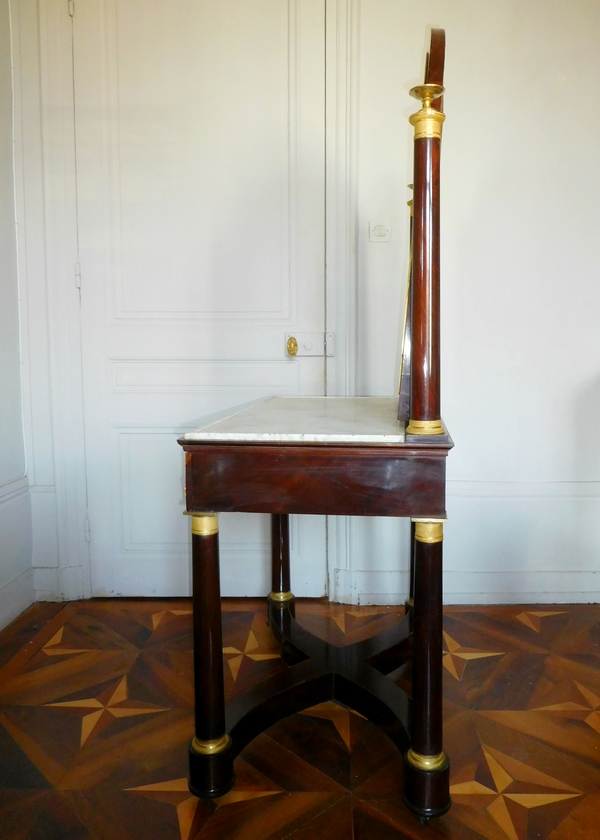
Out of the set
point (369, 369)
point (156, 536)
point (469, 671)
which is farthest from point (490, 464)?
point (156, 536)

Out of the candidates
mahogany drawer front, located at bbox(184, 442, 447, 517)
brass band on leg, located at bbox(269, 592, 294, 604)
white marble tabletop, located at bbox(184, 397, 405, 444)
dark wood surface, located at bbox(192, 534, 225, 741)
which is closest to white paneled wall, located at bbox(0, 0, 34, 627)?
brass band on leg, located at bbox(269, 592, 294, 604)

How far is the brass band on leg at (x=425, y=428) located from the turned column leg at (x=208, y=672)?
475mm

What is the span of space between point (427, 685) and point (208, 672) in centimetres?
49

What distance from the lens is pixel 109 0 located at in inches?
92.5

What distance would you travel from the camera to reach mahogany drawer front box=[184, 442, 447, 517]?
1.23 meters

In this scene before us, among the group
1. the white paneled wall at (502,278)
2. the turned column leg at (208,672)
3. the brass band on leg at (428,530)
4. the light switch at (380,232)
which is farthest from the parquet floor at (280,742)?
the light switch at (380,232)

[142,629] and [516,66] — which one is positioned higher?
[516,66]

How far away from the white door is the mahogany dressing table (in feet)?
3.49

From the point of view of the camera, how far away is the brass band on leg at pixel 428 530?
49.1 inches

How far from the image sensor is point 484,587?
8.12 feet

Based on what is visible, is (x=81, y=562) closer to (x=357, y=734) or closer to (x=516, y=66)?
(x=357, y=734)

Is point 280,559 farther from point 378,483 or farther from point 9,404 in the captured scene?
point 9,404

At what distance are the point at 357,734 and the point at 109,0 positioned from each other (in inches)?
109

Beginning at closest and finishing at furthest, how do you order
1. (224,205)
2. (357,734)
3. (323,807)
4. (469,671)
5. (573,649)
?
1. (323,807)
2. (357,734)
3. (469,671)
4. (573,649)
5. (224,205)
